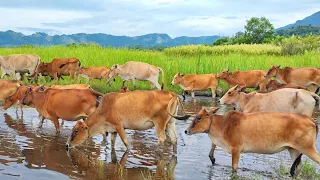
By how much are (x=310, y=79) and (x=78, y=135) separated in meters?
11.4

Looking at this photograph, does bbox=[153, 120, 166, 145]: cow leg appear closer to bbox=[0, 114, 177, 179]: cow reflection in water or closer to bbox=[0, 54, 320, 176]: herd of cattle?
bbox=[0, 54, 320, 176]: herd of cattle

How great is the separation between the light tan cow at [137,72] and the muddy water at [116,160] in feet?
34.7

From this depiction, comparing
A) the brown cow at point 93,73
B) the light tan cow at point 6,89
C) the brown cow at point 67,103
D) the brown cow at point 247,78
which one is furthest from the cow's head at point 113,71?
the brown cow at point 67,103

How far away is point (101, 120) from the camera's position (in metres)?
10.1

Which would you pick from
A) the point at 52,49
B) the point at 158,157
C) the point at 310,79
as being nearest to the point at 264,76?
the point at 310,79

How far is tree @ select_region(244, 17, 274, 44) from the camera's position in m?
73.9

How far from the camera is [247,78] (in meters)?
21.3

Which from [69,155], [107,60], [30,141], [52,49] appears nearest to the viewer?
[69,155]

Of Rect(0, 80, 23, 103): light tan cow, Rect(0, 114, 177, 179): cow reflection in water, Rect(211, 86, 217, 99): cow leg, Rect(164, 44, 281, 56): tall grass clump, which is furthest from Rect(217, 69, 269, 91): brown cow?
Result: Rect(164, 44, 281, 56): tall grass clump

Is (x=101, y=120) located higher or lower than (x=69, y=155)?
higher

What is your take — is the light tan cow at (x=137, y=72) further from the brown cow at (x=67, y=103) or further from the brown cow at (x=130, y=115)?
the brown cow at (x=130, y=115)

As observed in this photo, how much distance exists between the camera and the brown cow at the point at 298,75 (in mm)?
18609

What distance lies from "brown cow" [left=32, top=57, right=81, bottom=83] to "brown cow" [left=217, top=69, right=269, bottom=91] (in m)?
7.04

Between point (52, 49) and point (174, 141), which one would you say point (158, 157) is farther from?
point (52, 49)
